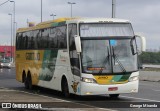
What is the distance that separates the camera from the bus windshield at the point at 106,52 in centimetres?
1736

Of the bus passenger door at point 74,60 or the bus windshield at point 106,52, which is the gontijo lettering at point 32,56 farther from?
the bus windshield at point 106,52

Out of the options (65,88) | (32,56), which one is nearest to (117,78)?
(65,88)

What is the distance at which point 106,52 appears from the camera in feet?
57.4

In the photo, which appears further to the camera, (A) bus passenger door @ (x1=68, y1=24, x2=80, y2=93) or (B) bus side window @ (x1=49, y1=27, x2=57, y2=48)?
(B) bus side window @ (x1=49, y1=27, x2=57, y2=48)

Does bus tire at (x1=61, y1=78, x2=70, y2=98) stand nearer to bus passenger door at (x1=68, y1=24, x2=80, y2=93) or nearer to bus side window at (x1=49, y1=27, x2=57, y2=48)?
bus passenger door at (x1=68, y1=24, x2=80, y2=93)

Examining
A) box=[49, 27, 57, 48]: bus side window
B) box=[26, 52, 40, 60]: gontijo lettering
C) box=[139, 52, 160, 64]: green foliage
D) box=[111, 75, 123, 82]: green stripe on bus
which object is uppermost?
box=[49, 27, 57, 48]: bus side window

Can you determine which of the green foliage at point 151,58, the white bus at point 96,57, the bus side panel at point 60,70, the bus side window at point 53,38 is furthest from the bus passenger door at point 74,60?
the green foliage at point 151,58

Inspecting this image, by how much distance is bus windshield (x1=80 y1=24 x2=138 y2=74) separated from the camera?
1736cm

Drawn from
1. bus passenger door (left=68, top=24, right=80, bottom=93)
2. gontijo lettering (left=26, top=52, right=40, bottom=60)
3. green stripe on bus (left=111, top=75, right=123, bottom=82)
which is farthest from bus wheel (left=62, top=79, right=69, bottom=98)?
gontijo lettering (left=26, top=52, right=40, bottom=60)

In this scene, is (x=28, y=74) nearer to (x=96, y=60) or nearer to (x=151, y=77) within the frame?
(x=96, y=60)

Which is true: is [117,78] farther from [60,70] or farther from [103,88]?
→ [60,70]

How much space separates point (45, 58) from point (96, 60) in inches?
192

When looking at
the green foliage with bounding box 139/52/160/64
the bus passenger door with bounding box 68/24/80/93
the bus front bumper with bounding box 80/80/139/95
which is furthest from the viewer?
the green foliage with bounding box 139/52/160/64

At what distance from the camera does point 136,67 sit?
17.7 m
